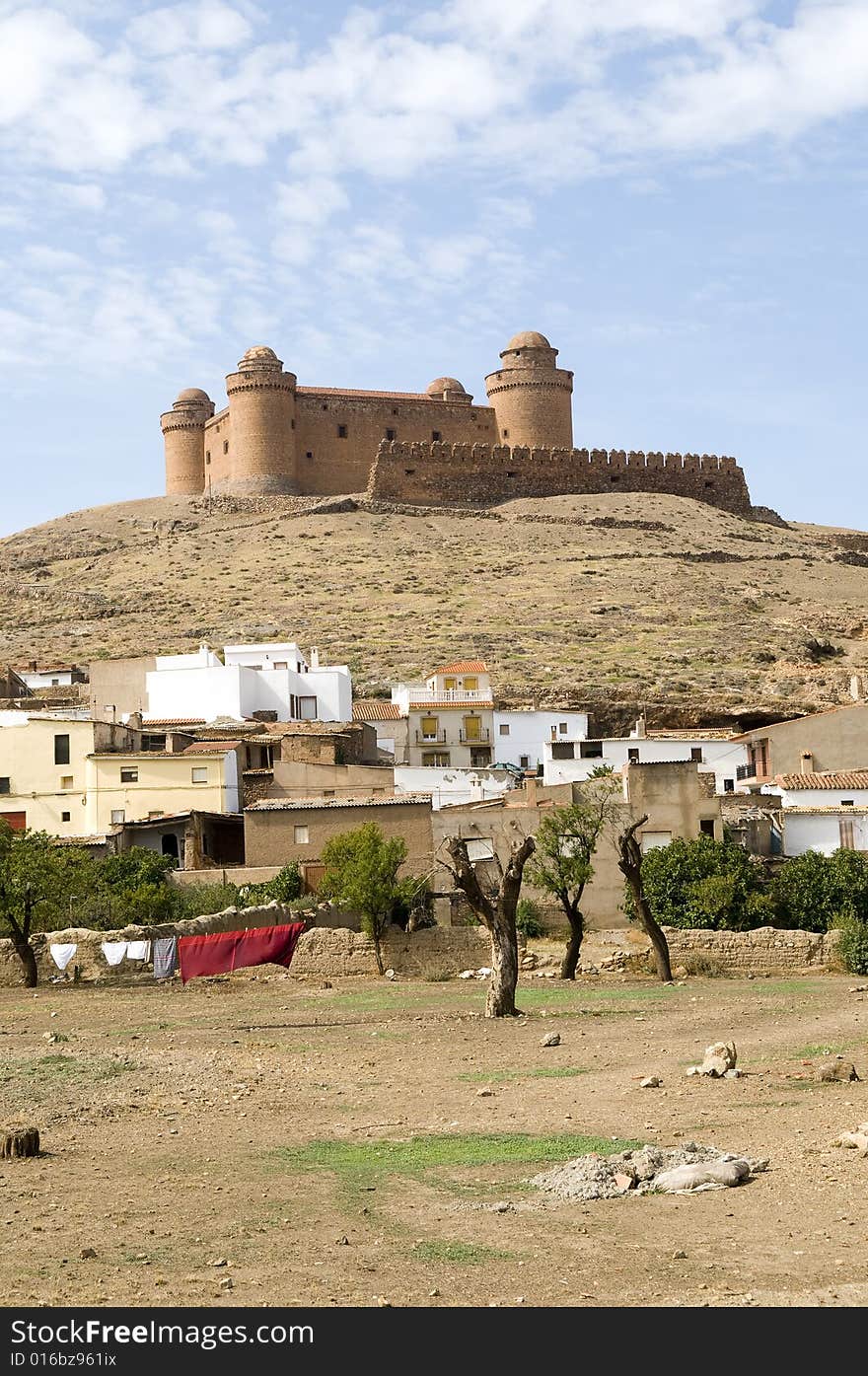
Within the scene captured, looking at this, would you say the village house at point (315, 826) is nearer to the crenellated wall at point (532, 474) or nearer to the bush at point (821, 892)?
the bush at point (821, 892)

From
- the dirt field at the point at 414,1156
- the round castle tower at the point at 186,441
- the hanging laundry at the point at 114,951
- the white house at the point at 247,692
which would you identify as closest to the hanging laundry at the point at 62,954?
the hanging laundry at the point at 114,951

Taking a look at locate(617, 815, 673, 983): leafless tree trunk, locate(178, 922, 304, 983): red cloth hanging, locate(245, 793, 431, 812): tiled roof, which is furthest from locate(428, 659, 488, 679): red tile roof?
locate(178, 922, 304, 983): red cloth hanging

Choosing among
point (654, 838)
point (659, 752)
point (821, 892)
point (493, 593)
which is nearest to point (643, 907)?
point (821, 892)

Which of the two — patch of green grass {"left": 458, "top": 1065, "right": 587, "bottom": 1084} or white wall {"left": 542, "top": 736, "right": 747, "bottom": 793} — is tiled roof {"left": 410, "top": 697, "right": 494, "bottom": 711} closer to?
white wall {"left": 542, "top": 736, "right": 747, "bottom": 793}

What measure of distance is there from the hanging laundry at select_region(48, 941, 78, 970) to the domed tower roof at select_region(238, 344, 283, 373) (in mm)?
63515

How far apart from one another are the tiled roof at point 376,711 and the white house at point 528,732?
3.15m

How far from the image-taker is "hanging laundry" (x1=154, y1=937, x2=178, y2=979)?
22766 millimetres

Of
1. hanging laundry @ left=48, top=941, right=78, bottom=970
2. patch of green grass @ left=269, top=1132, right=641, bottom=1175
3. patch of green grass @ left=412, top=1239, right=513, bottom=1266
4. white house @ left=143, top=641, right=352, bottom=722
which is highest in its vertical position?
white house @ left=143, top=641, right=352, bottom=722

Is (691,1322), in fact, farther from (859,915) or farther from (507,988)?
(859,915)

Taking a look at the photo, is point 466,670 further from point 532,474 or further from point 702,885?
point 532,474

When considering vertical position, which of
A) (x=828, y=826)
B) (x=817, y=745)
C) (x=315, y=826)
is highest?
(x=817, y=745)

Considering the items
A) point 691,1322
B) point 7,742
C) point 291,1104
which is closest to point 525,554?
point 7,742

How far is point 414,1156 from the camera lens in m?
9.98

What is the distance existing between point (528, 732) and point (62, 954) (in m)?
23.2
